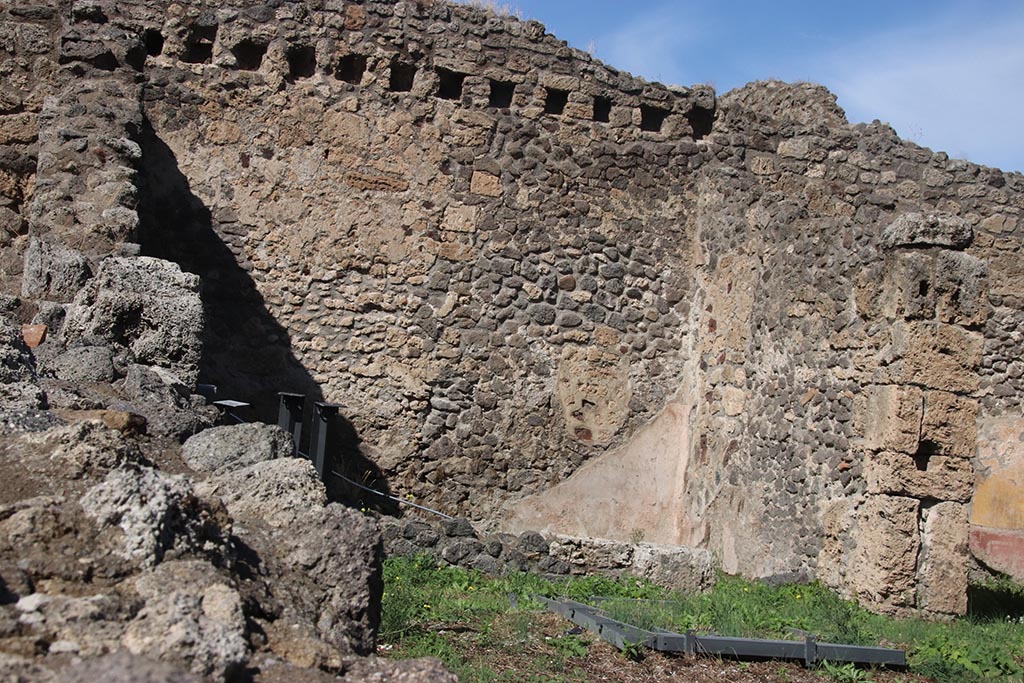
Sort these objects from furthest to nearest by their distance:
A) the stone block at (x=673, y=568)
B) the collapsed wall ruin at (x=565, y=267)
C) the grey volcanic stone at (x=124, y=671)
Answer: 1. the stone block at (x=673, y=568)
2. the collapsed wall ruin at (x=565, y=267)
3. the grey volcanic stone at (x=124, y=671)

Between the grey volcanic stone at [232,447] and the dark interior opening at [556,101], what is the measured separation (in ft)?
17.7

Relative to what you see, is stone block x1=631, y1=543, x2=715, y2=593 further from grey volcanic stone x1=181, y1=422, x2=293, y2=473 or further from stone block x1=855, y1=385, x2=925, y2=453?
grey volcanic stone x1=181, y1=422, x2=293, y2=473

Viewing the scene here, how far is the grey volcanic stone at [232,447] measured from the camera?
12.9 ft

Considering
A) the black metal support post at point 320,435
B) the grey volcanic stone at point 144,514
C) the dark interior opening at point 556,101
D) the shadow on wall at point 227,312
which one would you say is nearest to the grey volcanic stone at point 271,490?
the grey volcanic stone at point 144,514


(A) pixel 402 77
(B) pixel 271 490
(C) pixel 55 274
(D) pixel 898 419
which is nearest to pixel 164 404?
(B) pixel 271 490

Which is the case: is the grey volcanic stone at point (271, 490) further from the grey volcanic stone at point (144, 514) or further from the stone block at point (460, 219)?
the stone block at point (460, 219)

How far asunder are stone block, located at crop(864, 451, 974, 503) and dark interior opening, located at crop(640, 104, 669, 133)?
3.72m

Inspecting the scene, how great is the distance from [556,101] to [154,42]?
10.4ft

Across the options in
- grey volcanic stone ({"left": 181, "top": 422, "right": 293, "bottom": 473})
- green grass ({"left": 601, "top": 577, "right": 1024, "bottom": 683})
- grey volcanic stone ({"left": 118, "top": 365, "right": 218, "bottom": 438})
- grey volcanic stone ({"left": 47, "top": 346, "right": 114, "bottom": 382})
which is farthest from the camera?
green grass ({"left": 601, "top": 577, "right": 1024, "bottom": 683})

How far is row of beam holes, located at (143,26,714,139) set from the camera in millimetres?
8219

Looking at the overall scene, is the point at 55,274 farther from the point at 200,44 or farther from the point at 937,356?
the point at 937,356

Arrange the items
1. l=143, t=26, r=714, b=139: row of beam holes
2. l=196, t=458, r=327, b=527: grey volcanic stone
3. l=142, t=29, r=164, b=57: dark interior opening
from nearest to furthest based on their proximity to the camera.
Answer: l=196, t=458, r=327, b=527: grey volcanic stone → l=142, t=29, r=164, b=57: dark interior opening → l=143, t=26, r=714, b=139: row of beam holes

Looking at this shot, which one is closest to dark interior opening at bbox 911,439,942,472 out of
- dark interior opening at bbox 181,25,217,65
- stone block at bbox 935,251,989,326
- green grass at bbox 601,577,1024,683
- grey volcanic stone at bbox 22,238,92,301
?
stone block at bbox 935,251,989,326

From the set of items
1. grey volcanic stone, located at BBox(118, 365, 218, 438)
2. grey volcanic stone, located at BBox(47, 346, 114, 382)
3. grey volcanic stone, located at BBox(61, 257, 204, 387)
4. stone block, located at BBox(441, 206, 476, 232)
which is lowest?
grey volcanic stone, located at BBox(118, 365, 218, 438)
